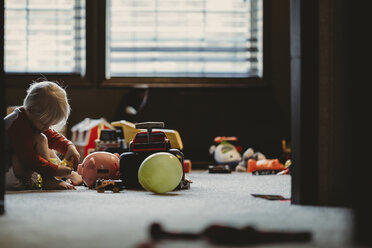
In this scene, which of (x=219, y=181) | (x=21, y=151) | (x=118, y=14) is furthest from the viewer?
(x=118, y=14)

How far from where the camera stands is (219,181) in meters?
2.57

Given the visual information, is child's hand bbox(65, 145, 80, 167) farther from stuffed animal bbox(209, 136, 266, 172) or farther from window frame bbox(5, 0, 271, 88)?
window frame bbox(5, 0, 271, 88)

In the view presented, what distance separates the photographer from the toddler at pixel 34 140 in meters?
2.02

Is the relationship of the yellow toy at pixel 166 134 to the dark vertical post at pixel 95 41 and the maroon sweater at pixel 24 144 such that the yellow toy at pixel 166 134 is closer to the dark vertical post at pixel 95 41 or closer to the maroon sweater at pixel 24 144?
the maroon sweater at pixel 24 144

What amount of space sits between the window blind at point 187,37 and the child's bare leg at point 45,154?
2.21 meters

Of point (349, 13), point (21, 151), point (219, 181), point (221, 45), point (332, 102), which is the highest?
point (221, 45)

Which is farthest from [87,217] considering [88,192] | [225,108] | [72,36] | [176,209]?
[72,36]

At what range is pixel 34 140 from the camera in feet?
6.88

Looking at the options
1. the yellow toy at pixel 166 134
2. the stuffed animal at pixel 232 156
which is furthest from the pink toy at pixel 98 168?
the stuffed animal at pixel 232 156

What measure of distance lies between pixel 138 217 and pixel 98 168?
2.86 ft

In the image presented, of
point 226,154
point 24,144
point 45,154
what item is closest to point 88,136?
point 226,154

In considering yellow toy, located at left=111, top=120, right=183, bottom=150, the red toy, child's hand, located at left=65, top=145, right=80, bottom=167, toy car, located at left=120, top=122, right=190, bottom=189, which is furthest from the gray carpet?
the red toy

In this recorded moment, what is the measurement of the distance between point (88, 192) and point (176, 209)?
23.6 inches

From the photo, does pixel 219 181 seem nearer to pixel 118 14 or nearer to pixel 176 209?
pixel 176 209
